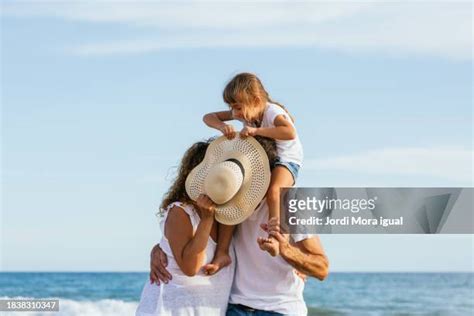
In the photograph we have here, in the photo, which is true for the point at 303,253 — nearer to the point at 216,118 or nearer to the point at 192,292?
the point at 192,292

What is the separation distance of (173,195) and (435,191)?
1476mm

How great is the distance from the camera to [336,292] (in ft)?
59.2

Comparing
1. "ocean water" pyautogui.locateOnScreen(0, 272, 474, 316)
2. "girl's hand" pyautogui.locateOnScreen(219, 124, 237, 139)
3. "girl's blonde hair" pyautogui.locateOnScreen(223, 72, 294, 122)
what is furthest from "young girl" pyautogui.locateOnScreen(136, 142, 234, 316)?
"ocean water" pyautogui.locateOnScreen(0, 272, 474, 316)

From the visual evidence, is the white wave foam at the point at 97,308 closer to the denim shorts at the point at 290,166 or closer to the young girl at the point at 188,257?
the young girl at the point at 188,257

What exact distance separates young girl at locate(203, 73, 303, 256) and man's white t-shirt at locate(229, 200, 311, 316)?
0.10m

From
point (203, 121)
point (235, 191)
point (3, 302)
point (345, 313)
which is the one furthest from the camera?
point (345, 313)

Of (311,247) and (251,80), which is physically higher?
(251,80)

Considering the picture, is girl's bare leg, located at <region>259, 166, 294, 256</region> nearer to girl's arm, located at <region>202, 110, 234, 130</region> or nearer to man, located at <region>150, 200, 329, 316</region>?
man, located at <region>150, 200, 329, 316</region>

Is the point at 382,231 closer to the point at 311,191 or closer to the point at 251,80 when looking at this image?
the point at 311,191

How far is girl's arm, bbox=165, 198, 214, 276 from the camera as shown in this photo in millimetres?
3594

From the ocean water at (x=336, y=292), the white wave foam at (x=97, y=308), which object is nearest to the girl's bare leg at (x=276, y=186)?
the ocean water at (x=336, y=292)

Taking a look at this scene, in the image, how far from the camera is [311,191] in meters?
4.12

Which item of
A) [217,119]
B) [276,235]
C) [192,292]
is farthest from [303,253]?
[217,119]

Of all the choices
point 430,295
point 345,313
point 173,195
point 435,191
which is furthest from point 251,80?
point 430,295
